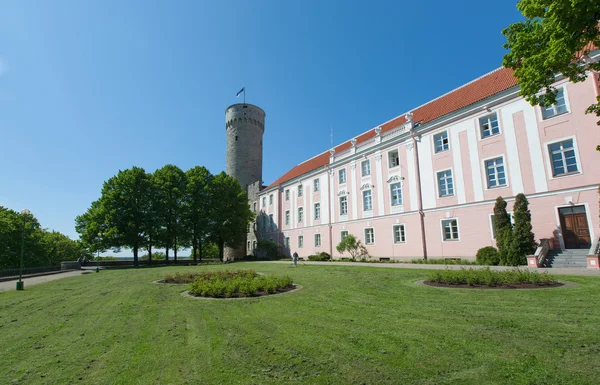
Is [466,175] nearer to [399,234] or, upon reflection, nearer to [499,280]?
[399,234]

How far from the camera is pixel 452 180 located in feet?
76.3

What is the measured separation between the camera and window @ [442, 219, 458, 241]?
22547mm

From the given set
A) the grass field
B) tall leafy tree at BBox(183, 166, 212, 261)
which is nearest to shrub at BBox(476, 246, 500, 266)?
the grass field

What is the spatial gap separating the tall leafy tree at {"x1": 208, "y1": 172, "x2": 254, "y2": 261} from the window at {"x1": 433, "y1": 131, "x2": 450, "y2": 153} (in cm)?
2953

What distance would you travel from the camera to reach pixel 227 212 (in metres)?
44.3

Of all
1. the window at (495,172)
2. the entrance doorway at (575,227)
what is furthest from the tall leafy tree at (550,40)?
the window at (495,172)

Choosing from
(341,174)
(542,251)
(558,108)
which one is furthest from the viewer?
(341,174)

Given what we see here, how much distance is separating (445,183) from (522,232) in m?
7.30

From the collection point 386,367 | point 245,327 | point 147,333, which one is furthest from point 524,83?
point 147,333

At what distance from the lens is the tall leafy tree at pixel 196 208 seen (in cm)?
4191

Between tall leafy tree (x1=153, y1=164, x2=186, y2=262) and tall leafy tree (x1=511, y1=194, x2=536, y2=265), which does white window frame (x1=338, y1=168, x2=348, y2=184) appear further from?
tall leafy tree (x1=153, y1=164, x2=186, y2=262)

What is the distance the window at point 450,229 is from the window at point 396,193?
4561 mm

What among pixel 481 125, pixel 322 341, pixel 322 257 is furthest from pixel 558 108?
pixel 322 257

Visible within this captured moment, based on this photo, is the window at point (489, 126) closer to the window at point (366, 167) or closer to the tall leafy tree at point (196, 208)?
the window at point (366, 167)
